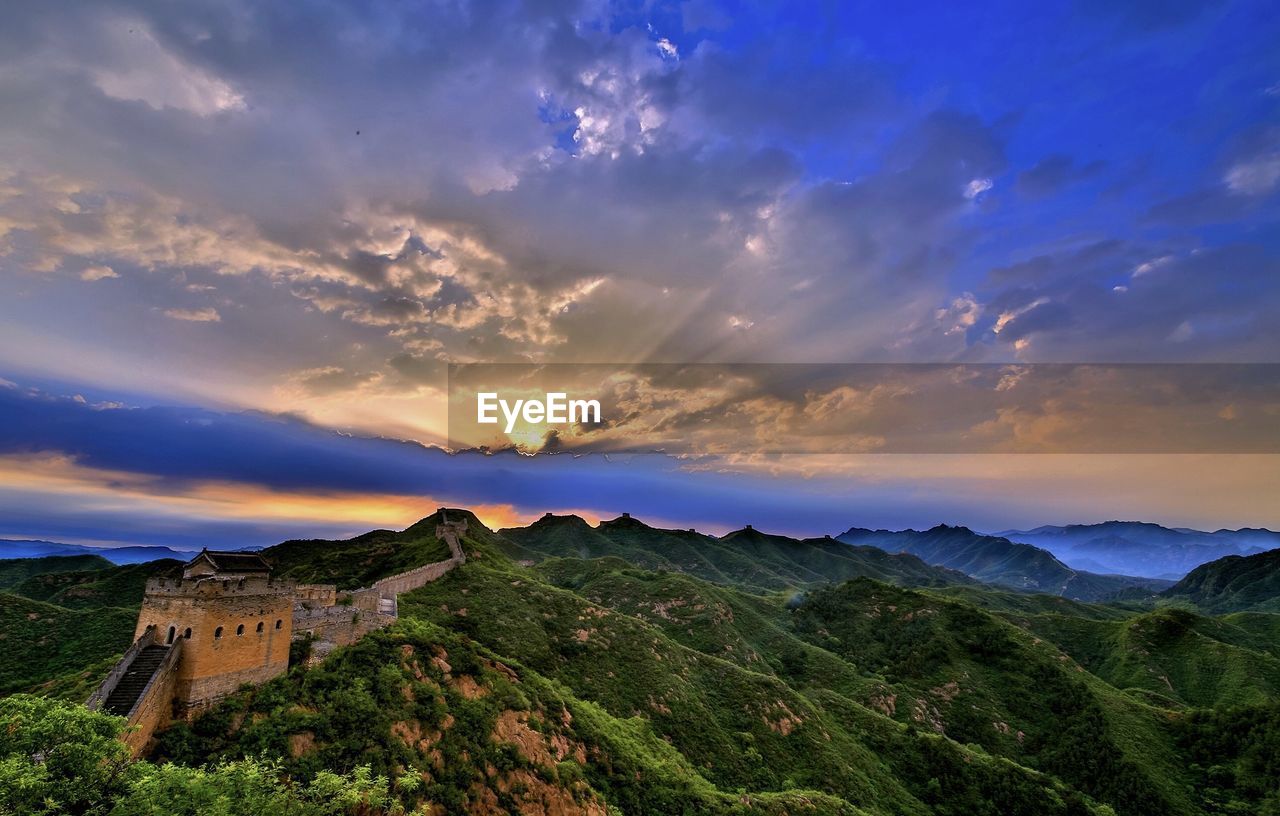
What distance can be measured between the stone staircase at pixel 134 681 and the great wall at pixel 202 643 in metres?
0.04

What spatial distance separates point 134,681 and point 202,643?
2.95 meters

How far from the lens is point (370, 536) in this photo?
478 ft

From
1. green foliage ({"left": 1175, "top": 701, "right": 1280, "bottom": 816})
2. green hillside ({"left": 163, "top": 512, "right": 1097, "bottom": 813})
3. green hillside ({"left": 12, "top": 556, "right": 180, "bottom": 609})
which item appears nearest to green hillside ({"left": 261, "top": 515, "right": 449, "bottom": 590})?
green hillside ({"left": 163, "top": 512, "right": 1097, "bottom": 813})

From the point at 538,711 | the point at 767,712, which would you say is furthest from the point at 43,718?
the point at 767,712

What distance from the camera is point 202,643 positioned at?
96.1 ft

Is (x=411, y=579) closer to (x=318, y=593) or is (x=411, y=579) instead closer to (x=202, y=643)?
(x=318, y=593)

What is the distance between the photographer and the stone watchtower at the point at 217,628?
2919cm

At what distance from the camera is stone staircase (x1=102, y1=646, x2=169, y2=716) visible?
84.3 feet

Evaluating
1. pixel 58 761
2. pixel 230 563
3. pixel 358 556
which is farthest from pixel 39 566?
pixel 58 761

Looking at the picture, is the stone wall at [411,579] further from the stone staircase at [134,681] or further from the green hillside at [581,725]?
the stone staircase at [134,681]

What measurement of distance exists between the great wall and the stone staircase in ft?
0.14

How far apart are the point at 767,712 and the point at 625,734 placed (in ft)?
86.6

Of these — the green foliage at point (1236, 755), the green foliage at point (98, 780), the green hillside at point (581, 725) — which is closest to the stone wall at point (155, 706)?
the green hillside at point (581, 725)

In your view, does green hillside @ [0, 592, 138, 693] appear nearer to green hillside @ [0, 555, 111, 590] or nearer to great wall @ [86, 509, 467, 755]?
great wall @ [86, 509, 467, 755]
